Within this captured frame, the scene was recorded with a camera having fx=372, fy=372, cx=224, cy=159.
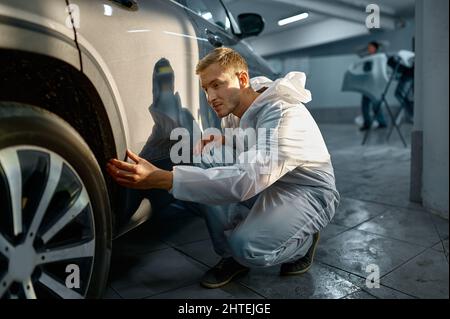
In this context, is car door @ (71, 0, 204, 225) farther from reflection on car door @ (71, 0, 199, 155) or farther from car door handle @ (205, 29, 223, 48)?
car door handle @ (205, 29, 223, 48)

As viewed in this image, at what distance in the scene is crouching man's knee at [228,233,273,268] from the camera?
1.32 m

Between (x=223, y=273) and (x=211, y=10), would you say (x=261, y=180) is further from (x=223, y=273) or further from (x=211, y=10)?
(x=211, y=10)

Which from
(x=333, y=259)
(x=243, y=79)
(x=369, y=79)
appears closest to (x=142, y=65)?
(x=243, y=79)

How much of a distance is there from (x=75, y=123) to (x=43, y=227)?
351mm

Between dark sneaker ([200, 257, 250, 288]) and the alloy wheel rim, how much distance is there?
1.65ft

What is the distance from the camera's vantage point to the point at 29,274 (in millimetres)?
840

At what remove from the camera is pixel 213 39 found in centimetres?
174

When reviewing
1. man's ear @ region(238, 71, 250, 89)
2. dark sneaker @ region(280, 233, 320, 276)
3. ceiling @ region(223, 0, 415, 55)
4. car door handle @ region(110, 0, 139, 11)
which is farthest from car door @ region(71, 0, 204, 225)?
ceiling @ region(223, 0, 415, 55)

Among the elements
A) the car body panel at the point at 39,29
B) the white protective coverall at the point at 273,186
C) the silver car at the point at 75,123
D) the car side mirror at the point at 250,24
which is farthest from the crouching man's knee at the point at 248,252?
the car side mirror at the point at 250,24

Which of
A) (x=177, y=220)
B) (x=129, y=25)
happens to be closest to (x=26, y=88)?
(x=129, y=25)

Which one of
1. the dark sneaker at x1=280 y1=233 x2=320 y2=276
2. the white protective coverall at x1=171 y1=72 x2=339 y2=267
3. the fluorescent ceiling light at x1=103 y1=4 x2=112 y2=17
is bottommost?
the dark sneaker at x1=280 y1=233 x2=320 y2=276

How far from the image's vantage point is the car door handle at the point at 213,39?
1687mm
